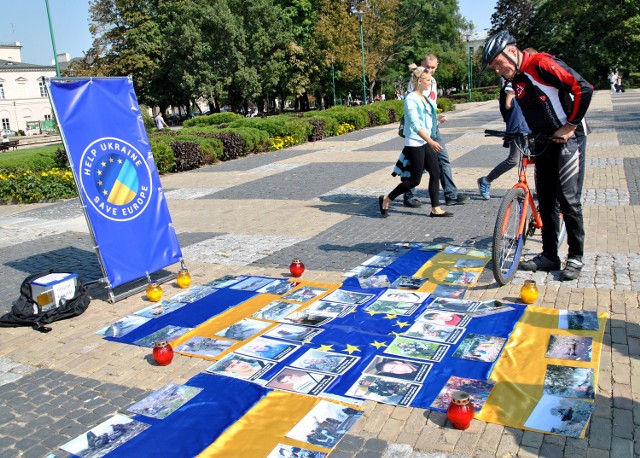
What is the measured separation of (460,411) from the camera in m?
2.88

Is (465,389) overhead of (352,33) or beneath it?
beneath

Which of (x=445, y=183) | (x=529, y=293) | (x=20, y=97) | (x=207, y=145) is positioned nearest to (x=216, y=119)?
(x=207, y=145)

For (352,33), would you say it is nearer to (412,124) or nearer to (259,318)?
(412,124)

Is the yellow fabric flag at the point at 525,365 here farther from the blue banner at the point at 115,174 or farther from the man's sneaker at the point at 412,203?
the man's sneaker at the point at 412,203

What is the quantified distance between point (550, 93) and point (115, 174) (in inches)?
155

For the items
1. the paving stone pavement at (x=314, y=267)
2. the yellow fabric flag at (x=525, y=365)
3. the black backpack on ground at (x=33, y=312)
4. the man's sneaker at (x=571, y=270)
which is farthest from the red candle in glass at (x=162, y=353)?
the man's sneaker at (x=571, y=270)

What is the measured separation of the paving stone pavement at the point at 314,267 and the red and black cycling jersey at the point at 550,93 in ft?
4.60

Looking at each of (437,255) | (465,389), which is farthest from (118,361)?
(437,255)

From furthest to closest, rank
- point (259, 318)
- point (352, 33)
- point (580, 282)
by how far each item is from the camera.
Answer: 1. point (352, 33)
2. point (580, 282)
3. point (259, 318)

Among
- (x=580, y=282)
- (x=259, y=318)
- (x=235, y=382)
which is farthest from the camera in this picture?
(x=580, y=282)

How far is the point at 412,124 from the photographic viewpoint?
733cm

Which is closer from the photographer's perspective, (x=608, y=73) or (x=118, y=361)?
(x=118, y=361)

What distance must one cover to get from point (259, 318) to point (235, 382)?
1.05 metres

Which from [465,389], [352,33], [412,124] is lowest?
[465,389]
